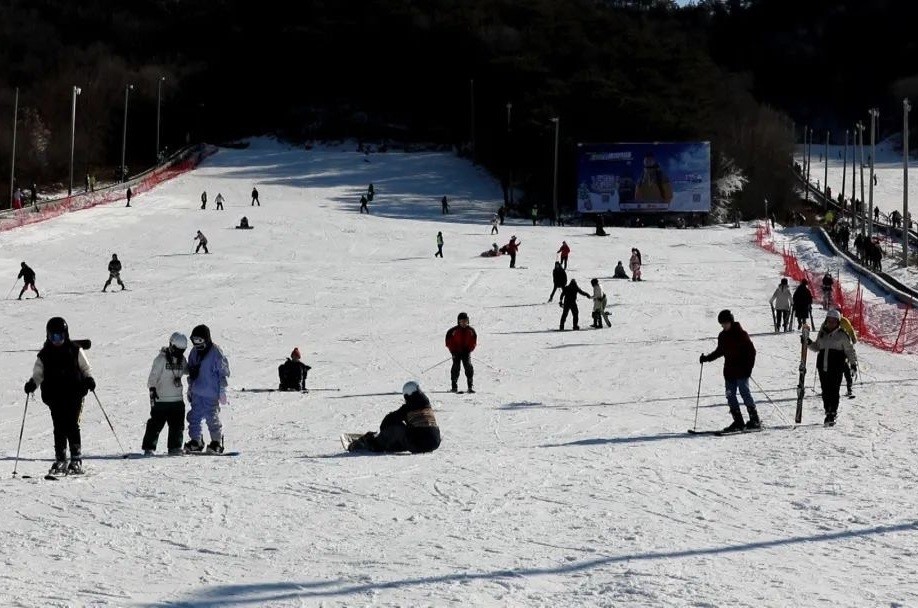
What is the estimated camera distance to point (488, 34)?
9375 cm

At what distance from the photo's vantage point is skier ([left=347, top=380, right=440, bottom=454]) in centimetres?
1202

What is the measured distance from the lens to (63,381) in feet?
34.0

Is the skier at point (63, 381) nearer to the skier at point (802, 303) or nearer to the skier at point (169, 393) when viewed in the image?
the skier at point (169, 393)

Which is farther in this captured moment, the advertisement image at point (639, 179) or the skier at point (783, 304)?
the advertisement image at point (639, 179)

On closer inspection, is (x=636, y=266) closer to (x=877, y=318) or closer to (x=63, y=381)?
(x=877, y=318)

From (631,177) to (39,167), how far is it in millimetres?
39773

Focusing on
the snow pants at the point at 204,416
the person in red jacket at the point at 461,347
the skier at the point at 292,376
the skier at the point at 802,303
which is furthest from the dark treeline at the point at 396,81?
the snow pants at the point at 204,416

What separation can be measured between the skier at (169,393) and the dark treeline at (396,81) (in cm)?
6071

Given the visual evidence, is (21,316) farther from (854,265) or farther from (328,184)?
(328,184)

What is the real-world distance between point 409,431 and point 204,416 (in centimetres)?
192

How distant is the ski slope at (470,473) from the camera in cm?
711

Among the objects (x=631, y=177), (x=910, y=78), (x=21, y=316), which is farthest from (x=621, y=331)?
(x=910, y=78)

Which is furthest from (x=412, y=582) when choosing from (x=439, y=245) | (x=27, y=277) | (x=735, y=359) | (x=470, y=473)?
(x=439, y=245)

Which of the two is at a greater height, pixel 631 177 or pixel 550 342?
pixel 631 177
